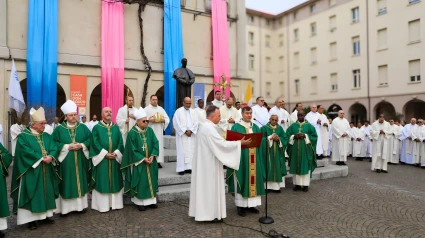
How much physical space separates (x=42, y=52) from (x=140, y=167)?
12.2m

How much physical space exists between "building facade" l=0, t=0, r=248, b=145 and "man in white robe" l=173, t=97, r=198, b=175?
988 cm

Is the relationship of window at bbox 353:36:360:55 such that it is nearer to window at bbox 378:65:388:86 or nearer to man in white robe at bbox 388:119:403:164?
window at bbox 378:65:388:86

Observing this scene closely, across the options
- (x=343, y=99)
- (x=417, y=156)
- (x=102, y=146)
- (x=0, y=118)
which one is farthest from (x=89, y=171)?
(x=343, y=99)

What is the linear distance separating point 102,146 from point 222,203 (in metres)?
2.63

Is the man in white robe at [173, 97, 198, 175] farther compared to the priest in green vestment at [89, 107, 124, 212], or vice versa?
the man in white robe at [173, 97, 198, 175]

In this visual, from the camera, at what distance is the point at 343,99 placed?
31188 millimetres

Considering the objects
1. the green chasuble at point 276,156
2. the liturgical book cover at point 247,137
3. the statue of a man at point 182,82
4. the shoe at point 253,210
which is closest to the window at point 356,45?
the statue of a man at point 182,82

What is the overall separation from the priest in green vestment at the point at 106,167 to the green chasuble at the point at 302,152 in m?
4.33

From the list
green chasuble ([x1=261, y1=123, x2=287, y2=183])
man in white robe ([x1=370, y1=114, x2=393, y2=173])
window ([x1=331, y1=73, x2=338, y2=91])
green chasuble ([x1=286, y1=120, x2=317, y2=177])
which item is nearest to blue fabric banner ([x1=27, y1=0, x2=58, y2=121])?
green chasuble ([x1=261, y1=123, x2=287, y2=183])

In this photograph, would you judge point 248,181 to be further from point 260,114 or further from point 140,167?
point 260,114

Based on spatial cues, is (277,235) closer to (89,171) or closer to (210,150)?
(210,150)

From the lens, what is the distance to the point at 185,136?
27.4ft

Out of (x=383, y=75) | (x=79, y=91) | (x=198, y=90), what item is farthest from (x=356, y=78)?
(x=79, y=91)

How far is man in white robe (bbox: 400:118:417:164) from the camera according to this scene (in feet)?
47.6
